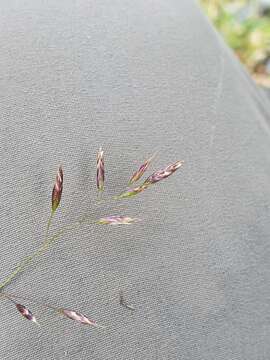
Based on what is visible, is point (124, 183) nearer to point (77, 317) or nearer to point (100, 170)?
point (100, 170)

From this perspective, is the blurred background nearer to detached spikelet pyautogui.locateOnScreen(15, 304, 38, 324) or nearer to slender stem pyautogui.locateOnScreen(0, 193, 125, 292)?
slender stem pyautogui.locateOnScreen(0, 193, 125, 292)

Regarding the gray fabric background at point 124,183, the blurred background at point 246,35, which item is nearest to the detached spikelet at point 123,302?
the gray fabric background at point 124,183

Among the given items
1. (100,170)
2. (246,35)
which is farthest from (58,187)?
(246,35)

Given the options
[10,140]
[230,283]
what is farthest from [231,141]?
[10,140]

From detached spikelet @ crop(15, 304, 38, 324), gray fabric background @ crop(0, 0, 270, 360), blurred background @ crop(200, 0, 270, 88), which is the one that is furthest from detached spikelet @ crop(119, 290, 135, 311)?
blurred background @ crop(200, 0, 270, 88)

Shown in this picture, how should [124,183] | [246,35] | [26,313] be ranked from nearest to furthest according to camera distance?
[26,313]
[124,183]
[246,35]

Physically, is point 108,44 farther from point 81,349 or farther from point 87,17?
point 81,349
